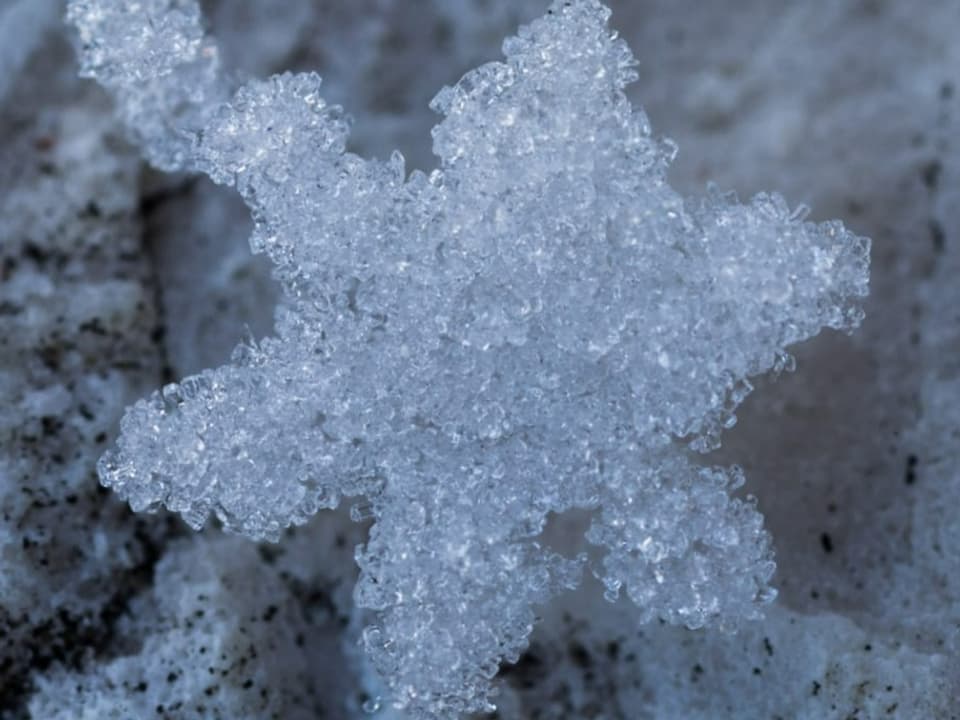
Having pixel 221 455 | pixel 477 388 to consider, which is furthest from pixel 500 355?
pixel 221 455

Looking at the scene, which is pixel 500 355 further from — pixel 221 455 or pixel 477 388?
pixel 221 455

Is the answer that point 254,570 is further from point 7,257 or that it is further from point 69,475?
point 7,257

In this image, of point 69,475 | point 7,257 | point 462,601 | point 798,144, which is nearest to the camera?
point 462,601

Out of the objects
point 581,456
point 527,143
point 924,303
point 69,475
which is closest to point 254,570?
point 69,475

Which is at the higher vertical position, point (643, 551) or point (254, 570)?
point (254, 570)

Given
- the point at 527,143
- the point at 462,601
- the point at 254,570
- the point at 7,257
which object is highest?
the point at 7,257
